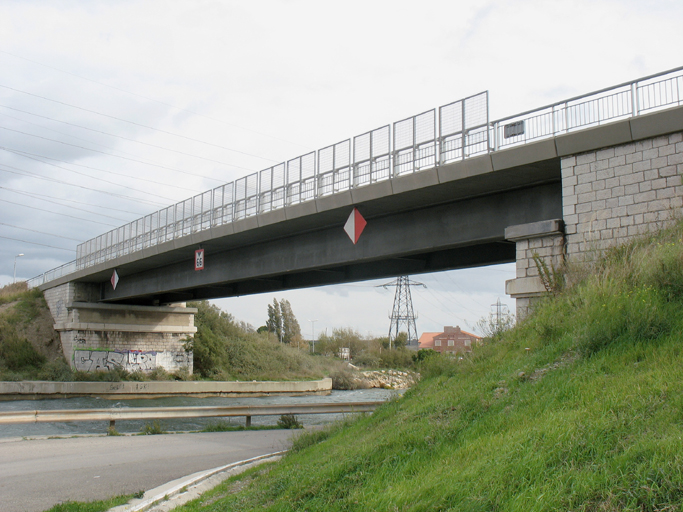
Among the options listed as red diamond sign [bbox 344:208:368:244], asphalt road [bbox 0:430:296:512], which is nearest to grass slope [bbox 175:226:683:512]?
asphalt road [bbox 0:430:296:512]

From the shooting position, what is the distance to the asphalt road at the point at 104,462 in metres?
7.44

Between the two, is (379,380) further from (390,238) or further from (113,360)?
(390,238)

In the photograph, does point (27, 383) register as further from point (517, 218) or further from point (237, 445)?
point (517, 218)

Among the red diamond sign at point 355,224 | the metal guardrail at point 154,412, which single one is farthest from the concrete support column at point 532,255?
the red diamond sign at point 355,224

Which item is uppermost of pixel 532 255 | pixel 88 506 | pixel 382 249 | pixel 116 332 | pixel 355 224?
pixel 355 224

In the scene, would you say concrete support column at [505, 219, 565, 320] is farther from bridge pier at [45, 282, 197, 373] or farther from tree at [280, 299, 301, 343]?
tree at [280, 299, 301, 343]

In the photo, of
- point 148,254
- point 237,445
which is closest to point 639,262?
point 237,445

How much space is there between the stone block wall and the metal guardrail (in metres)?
6.15

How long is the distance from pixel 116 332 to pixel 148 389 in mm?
6416

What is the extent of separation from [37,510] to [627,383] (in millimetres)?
6499

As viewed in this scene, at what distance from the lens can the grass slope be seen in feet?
13.3

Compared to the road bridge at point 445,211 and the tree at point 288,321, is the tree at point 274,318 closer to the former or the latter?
the tree at point 288,321

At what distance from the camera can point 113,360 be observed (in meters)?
41.5

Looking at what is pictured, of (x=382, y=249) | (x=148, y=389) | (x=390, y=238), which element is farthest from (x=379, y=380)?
(x=390, y=238)
